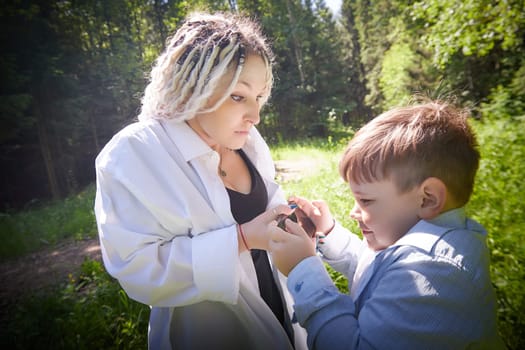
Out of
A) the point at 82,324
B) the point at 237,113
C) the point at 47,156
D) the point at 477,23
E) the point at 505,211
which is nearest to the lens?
the point at 237,113

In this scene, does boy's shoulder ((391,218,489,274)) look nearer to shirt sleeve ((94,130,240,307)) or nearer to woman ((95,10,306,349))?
woman ((95,10,306,349))

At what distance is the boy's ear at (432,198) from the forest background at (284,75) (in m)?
1.54

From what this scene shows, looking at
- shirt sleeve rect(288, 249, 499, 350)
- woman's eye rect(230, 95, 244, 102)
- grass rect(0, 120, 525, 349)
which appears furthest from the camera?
grass rect(0, 120, 525, 349)

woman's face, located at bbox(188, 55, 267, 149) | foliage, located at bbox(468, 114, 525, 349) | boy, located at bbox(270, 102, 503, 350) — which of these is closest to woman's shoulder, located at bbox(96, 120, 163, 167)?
woman's face, located at bbox(188, 55, 267, 149)

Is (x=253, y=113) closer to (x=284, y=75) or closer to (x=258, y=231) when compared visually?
(x=258, y=231)

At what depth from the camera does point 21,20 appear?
10602 millimetres

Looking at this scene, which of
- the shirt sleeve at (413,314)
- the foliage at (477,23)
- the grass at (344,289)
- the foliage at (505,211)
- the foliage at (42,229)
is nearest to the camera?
the shirt sleeve at (413,314)

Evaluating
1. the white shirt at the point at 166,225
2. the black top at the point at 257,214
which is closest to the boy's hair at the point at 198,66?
the white shirt at the point at 166,225

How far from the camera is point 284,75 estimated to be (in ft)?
64.8

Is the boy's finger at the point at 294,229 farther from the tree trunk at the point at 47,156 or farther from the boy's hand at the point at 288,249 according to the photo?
the tree trunk at the point at 47,156

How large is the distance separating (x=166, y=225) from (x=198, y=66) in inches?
27.8

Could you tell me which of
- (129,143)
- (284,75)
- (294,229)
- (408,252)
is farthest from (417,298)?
(284,75)

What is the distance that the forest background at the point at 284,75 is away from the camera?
4.30 meters

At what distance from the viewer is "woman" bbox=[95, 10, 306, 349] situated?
41.2 inches
